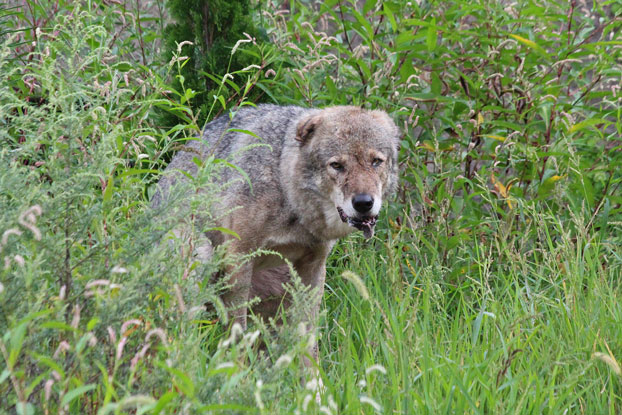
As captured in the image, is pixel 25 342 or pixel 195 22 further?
pixel 195 22

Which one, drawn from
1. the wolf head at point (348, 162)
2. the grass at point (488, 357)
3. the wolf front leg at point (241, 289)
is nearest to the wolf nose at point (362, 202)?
the wolf head at point (348, 162)

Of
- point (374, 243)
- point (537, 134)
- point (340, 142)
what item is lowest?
point (374, 243)

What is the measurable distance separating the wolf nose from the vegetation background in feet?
0.96

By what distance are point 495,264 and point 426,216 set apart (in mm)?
529

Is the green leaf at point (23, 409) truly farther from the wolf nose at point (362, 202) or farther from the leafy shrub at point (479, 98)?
the leafy shrub at point (479, 98)

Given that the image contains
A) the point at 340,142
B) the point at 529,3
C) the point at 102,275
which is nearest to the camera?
the point at 102,275

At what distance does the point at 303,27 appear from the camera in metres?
5.20

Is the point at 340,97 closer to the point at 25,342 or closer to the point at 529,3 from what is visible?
the point at 529,3

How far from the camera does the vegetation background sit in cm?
261

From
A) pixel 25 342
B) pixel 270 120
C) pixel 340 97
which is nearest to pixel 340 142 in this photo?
pixel 270 120

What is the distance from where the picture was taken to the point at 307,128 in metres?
4.32

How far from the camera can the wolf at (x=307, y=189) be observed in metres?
4.14

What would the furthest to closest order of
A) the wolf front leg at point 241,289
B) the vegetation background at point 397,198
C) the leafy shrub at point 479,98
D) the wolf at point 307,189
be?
the leafy shrub at point 479,98
the wolf front leg at point 241,289
the wolf at point 307,189
the vegetation background at point 397,198

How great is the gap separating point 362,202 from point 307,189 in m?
0.45
